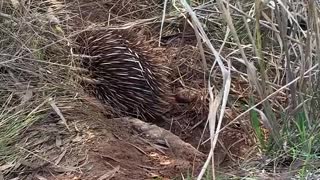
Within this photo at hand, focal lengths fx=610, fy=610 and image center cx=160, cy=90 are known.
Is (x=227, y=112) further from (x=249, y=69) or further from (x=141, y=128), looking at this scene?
(x=249, y=69)

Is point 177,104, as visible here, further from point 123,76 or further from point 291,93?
point 291,93

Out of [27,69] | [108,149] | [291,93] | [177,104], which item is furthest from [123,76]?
[291,93]

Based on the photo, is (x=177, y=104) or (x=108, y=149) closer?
(x=108, y=149)

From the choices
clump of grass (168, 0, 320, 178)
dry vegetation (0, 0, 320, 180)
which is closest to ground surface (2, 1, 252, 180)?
dry vegetation (0, 0, 320, 180)

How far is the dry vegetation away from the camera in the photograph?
178 centimetres

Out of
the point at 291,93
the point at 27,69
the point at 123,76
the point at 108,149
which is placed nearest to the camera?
the point at 291,93

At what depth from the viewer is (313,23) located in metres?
1.75

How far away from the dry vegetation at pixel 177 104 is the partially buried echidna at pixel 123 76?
0.29ft

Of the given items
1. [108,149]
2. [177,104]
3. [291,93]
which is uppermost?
[291,93]

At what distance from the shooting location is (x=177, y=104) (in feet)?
9.09

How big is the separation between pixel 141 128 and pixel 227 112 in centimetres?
35

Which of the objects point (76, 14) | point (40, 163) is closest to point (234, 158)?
point (40, 163)

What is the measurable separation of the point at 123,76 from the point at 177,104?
0.28 meters

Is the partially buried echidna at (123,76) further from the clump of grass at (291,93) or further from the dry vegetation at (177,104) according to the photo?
Result: the clump of grass at (291,93)
